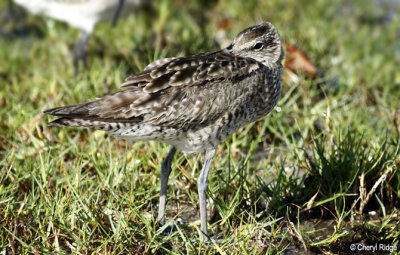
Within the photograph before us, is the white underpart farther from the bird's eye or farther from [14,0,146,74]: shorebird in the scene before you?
the bird's eye

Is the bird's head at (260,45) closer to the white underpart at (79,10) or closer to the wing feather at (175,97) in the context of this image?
the wing feather at (175,97)

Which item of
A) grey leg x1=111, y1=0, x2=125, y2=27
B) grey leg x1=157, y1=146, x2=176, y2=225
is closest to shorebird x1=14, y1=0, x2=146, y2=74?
grey leg x1=111, y1=0, x2=125, y2=27

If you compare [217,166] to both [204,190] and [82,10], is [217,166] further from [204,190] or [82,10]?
[82,10]

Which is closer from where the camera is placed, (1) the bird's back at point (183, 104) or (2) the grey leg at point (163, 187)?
(1) the bird's back at point (183, 104)

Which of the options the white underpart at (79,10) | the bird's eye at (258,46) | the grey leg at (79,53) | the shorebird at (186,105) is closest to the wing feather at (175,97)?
the shorebird at (186,105)

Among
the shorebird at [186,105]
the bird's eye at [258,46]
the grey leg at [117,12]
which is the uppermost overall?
the grey leg at [117,12]

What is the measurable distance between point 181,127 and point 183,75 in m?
0.38

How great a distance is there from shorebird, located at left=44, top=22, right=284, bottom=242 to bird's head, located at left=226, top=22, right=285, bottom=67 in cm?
24

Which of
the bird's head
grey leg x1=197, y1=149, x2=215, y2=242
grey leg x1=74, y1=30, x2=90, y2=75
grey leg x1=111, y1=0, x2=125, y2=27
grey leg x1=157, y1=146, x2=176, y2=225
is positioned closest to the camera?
grey leg x1=197, y1=149, x2=215, y2=242

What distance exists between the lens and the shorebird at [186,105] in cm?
420

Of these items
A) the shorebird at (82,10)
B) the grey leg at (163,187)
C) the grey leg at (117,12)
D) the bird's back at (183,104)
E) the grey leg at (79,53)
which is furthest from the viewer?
the grey leg at (117,12)

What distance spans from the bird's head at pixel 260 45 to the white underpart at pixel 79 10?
3.60 metres

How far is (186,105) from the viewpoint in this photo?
14.0 ft

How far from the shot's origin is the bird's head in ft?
15.8
